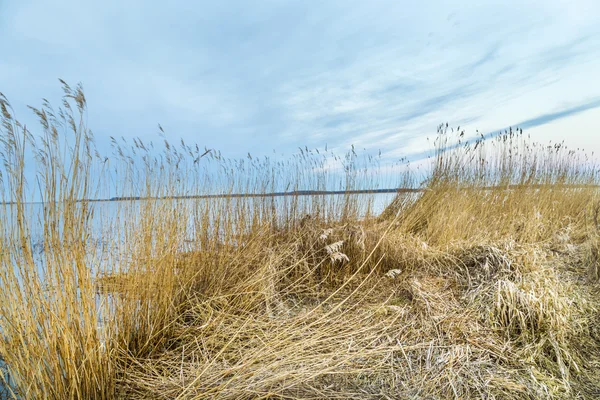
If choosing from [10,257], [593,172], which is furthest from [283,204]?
[593,172]

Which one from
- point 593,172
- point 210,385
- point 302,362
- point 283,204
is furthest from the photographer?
point 593,172

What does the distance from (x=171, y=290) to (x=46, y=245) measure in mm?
846

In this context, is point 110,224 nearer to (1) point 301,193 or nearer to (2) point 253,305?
(2) point 253,305

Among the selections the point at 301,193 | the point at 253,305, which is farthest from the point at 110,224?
the point at 301,193

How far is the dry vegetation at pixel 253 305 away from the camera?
1453 mm

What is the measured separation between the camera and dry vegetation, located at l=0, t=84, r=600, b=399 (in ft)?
4.77

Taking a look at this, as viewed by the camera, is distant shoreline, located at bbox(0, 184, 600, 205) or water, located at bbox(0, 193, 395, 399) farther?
distant shoreline, located at bbox(0, 184, 600, 205)

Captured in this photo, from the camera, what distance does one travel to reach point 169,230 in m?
2.21

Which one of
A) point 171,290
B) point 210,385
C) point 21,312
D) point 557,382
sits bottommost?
point 557,382

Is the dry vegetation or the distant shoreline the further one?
the distant shoreline

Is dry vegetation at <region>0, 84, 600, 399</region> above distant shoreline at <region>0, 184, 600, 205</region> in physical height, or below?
below

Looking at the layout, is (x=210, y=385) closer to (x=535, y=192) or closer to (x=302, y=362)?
(x=302, y=362)

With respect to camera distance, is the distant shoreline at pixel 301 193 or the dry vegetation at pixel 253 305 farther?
the distant shoreline at pixel 301 193

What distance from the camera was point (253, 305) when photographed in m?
2.57
